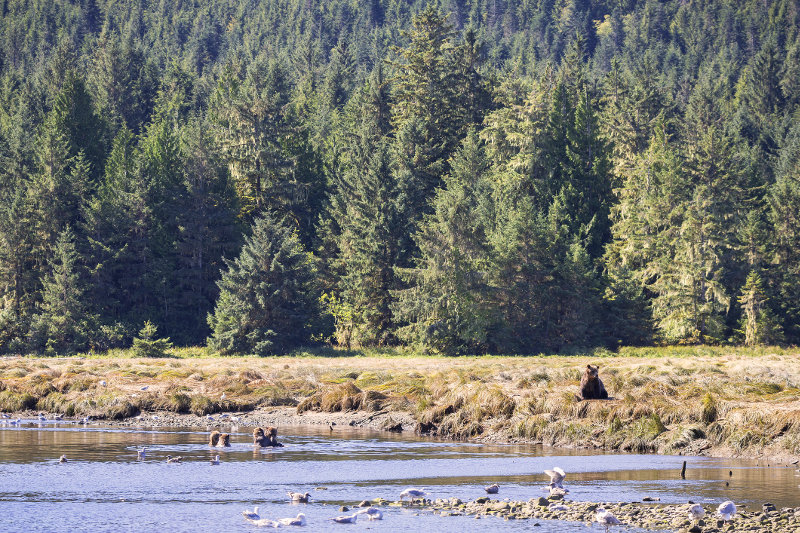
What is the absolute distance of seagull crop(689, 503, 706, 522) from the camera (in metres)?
18.1

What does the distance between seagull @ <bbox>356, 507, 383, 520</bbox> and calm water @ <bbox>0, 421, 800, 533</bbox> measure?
0.49 ft

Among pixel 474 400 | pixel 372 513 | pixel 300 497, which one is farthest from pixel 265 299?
pixel 372 513

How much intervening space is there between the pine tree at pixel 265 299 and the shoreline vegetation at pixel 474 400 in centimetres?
1273

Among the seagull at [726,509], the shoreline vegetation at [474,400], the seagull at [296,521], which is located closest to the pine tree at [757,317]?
the shoreline vegetation at [474,400]

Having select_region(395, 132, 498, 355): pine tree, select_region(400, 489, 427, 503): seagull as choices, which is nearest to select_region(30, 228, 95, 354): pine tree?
select_region(395, 132, 498, 355): pine tree

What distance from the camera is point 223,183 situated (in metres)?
80.5

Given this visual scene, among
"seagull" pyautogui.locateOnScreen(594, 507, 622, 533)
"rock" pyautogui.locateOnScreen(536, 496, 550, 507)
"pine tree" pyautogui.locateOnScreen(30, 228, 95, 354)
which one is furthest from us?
"pine tree" pyautogui.locateOnScreen(30, 228, 95, 354)

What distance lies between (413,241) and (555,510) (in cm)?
5669

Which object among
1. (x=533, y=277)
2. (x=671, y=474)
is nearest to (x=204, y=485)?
(x=671, y=474)

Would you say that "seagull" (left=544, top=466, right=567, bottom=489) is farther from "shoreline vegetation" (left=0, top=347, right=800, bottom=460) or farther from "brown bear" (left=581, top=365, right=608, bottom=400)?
"brown bear" (left=581, top=365, right=608, bottom=400)

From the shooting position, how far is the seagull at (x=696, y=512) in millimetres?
18094

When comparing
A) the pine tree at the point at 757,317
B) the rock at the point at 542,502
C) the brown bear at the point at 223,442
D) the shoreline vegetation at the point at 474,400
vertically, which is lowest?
the rock at the point at 542,502

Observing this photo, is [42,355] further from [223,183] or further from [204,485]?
[204,485]

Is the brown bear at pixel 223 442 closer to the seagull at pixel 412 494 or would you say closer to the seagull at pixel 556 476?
the seagull at pixel 412 494
